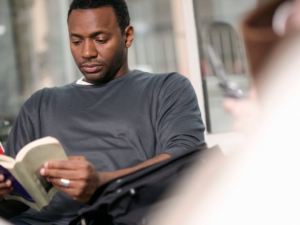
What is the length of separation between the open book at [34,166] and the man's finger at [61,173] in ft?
0.09

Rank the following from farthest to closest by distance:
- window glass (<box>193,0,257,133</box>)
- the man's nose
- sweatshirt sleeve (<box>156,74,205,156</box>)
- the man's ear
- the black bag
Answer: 1. window glass (<box>193,0,257,133</box>)
2. the man's ear
3. the man's nose
4. sweatshirt sleeve (<box>156,74,205,156</box>)
5. the black bag

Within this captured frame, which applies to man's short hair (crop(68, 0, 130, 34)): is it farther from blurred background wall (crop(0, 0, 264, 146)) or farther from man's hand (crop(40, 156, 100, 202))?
blurred background wall (crop(0, 0, 264, 146))

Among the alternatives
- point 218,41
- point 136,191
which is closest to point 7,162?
point 136,191

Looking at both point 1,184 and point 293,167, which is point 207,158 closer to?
point 293,167

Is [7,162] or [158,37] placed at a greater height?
[158,37]

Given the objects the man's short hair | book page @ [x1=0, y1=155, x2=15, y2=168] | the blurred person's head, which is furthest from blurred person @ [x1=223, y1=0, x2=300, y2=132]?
the man's short hair

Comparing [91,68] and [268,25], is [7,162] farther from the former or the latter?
[268,25]

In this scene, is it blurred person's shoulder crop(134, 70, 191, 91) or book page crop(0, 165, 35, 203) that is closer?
book page crop(0, 165, 35, 203)

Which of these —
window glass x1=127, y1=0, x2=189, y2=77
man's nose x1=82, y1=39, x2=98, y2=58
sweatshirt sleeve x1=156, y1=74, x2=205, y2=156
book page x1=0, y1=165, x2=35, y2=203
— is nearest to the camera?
Result: book page x1=0, y1=165, x2=35, y2=203

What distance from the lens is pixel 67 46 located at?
91.6 inches

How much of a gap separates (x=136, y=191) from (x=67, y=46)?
1.82 m

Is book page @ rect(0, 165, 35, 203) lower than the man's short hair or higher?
lower

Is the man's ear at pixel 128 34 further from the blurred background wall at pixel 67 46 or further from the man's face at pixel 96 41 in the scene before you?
the blurred background wall at pixel 67 46

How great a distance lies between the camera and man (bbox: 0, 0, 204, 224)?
1074 mm
